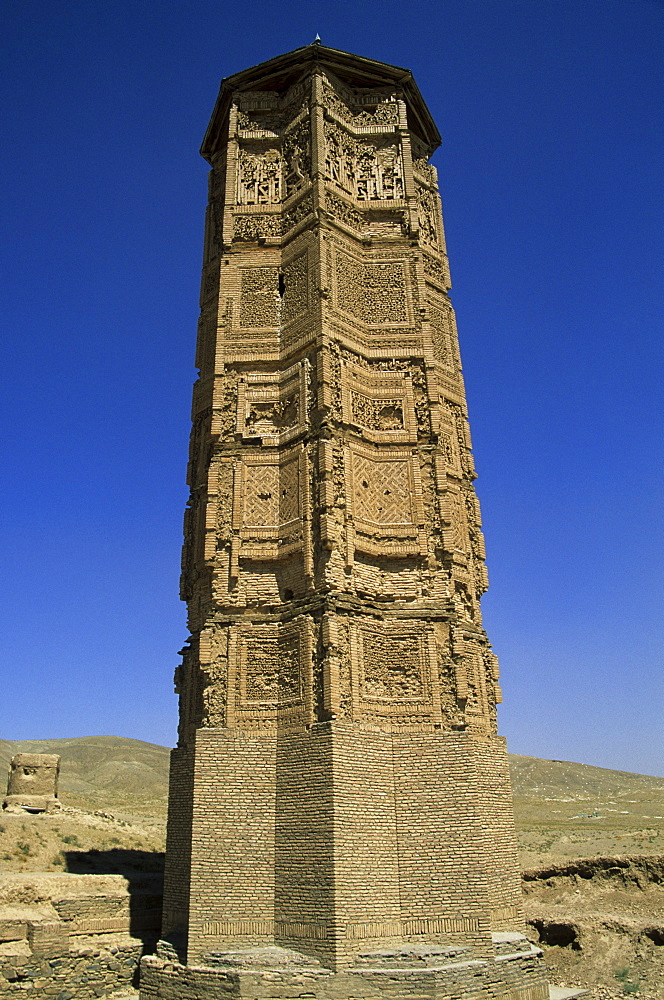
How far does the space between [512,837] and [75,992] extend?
24.2 feet

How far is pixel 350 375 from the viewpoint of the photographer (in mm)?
14445

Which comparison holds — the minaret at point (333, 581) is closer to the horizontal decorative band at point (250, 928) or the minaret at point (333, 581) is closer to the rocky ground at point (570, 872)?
the horizontal decorative band at point (250, 928)

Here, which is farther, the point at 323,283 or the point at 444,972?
the point at 323,283

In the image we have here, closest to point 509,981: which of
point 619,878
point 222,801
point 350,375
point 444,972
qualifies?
point 444,972

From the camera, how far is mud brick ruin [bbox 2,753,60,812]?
18.3 metres

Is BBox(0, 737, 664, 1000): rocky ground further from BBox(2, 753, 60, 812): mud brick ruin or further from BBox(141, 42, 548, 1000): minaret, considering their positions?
BBox(141, 42, 548, 1000): minaret

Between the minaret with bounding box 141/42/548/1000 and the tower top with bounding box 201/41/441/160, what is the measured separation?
52 millimetres

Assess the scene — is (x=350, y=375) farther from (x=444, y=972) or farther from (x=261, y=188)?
(x=444, y=972)

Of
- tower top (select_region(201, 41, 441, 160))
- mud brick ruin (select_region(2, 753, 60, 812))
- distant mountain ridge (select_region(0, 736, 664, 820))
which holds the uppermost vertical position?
tower top (select_region(201, 41, 441, 160))

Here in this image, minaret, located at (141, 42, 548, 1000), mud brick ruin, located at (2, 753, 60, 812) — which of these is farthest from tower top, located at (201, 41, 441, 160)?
mud brick ruin, located at (2, 753, 60, 812)

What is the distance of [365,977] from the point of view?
993 centimetres

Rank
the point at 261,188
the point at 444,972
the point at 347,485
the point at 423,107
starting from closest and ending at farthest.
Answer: the point at 444,972
the point at 347,485
the point at 261,188
the point at 423,107

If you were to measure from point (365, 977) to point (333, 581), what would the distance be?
560cm

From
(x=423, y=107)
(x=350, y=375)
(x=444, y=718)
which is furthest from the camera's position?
(x=423, y=107)
